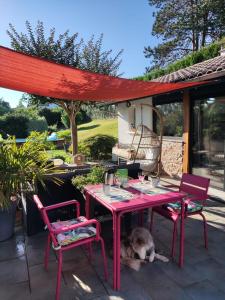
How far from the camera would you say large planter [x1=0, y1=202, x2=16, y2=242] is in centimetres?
409

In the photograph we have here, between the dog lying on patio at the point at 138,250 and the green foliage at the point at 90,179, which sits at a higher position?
the green foliage at the point at 90,179

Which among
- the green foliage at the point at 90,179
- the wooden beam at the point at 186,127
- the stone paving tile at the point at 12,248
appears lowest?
the stone paving tile at the point at 12,248

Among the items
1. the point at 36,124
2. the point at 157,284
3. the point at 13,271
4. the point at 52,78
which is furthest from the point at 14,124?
the point at 157,284

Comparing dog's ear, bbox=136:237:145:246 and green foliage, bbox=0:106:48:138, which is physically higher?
green foliage, bbox=0:106:48:138

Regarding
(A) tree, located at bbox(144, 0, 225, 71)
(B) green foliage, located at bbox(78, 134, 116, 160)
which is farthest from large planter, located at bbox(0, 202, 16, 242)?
(A) tree, located at bbox(144, 0, 225, 71)

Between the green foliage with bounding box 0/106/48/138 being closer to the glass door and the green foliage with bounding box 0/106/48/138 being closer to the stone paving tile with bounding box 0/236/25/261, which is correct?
the glass door

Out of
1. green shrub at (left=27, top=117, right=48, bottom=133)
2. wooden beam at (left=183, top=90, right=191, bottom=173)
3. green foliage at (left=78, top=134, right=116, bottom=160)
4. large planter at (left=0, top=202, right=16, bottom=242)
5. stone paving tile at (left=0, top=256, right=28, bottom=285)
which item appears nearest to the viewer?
stone paving tile at (left=0, top=256, right=28, bottom=285)

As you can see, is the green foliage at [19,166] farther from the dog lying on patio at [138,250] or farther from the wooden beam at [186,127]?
the wooden beam at [186,127]

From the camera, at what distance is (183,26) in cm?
2025

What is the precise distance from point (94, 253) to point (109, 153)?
6843mm

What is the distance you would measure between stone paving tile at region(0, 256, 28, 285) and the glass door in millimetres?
5045

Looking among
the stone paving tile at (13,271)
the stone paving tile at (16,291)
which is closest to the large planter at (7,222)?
the stone paving tile at (13,271)

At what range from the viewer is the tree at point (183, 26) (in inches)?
748

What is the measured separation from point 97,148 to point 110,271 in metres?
7.05
